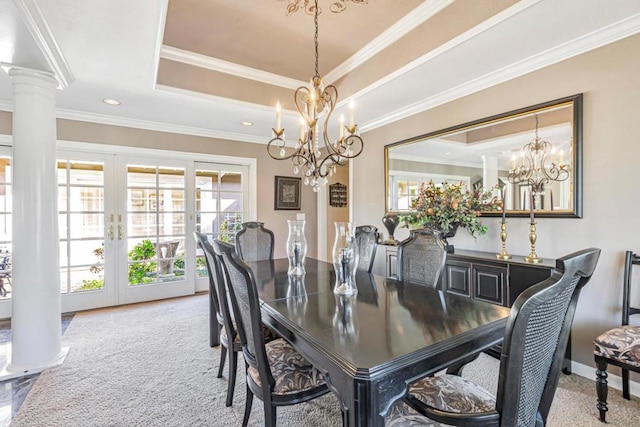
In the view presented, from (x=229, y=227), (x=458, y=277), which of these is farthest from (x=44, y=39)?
(x=458, y=277)

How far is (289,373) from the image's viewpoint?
55.7 inches

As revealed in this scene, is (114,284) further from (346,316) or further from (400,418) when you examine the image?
(400,418)

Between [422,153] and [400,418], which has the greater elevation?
[422,153]

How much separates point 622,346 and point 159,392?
2885 millimetres

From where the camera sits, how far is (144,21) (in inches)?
75.1

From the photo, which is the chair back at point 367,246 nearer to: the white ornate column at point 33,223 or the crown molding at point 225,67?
the crown molding at point 225,67

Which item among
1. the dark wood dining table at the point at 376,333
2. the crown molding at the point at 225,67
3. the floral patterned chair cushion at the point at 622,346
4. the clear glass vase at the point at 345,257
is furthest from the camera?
the crown molding at the point at 225,67

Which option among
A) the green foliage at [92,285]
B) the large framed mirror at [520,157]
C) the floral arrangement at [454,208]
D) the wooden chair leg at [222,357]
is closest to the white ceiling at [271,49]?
the large framed mirror at [520,157]

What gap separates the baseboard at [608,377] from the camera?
191 centimetres

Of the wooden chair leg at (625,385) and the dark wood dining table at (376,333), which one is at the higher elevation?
the dark wood dining table at (376,333)

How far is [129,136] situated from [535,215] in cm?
469

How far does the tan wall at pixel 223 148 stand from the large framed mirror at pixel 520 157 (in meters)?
2.31

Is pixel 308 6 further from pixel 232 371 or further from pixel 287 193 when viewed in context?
pixel 287 193

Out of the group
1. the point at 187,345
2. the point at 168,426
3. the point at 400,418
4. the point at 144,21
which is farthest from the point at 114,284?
the point at 400,418
